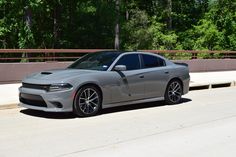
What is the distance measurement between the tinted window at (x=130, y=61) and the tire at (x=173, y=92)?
124 centimetres

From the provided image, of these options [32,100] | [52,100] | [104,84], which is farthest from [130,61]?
[32,100]

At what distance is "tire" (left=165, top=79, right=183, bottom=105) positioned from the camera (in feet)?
40.1

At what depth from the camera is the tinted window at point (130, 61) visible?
11.1m

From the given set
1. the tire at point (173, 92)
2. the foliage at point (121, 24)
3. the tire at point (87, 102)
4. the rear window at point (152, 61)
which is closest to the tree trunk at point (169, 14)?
the foliage at point (121, 24)

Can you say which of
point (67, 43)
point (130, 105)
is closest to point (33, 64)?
point (130, 105)

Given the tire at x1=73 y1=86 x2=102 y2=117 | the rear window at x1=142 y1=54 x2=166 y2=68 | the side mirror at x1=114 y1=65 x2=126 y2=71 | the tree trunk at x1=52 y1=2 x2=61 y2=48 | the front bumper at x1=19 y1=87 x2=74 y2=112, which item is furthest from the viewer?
the tree trunk at x1=52 y1=2 x2=61 y2=48

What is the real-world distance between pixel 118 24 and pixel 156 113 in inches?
906

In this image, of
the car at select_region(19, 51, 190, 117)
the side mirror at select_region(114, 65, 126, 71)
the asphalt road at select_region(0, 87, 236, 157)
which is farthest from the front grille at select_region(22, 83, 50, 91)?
the side mirror at select_region(114, 65, 126, 71)

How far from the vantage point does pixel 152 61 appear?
Result: 471 inches

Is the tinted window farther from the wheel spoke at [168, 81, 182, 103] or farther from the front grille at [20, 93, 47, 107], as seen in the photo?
the front grille at [20, 93, 47, 107]

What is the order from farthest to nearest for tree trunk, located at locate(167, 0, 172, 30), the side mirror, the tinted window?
tree trunk, located at locate(167, 0, 172, 30)
the tinted window
the side mirror

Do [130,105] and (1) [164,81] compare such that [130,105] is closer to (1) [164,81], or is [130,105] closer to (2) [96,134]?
(1) [164,81]

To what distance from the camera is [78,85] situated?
9.85 meters

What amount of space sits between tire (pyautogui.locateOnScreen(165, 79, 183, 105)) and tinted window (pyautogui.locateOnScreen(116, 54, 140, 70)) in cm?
124
